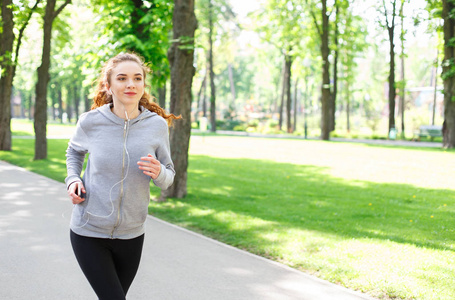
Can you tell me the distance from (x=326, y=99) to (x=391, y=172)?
52.6 feet

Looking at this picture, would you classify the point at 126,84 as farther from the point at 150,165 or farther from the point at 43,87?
the point at 43,87

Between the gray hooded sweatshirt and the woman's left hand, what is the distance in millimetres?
64

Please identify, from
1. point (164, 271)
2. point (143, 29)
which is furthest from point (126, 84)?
point (143, 29)

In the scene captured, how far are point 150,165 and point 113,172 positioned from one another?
0.24 m

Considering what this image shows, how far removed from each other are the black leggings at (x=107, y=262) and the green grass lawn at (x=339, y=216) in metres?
2.68

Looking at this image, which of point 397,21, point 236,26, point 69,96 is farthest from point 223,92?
point 397,21

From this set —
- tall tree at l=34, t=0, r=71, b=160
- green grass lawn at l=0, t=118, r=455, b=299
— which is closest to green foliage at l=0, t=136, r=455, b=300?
green grass lawn at l=0, t=118, r=455, b=299

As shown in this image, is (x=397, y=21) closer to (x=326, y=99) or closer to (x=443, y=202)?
(x=326, y=99)

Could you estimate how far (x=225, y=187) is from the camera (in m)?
11.9

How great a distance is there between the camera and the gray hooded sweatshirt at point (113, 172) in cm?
285

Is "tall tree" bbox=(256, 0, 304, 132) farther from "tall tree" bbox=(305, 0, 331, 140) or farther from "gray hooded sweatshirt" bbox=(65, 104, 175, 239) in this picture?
"gray hooded sweatshirt" bbox=(65, 104, 175, 239)

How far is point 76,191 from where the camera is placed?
284cm

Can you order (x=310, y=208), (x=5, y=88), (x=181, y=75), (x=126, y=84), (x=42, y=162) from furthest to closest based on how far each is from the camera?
(x=5, y=88)
(x=42, y=162)
(x=181, y=75)
(x=310, y=208)
(x=126, y=84)

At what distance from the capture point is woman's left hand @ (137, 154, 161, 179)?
276 centimetres
